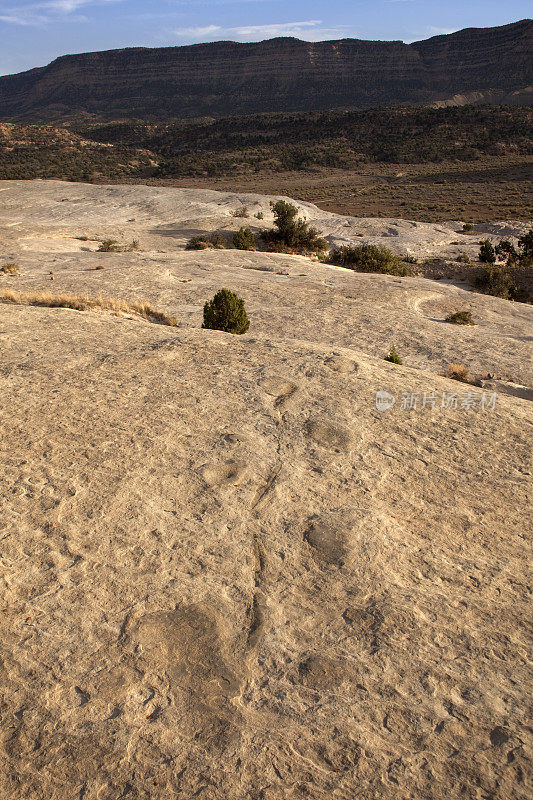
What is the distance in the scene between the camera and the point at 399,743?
284cm

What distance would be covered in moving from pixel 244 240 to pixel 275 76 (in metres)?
119

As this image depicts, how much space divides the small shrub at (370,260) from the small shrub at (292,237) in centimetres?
138

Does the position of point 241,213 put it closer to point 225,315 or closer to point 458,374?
point 225,315

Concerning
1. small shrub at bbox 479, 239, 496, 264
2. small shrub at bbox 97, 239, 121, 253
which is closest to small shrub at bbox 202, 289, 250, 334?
small shrub at bbox 97, 239, 121, 253

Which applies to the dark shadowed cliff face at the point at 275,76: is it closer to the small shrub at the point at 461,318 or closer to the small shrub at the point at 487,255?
the small shrub at the point at 487,255

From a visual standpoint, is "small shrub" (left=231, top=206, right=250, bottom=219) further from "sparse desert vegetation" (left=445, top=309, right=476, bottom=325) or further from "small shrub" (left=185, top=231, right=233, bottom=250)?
"sparse desert vegetation" (left=445, top=309, right=476, bottom=325)

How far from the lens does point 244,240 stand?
21.8 metres

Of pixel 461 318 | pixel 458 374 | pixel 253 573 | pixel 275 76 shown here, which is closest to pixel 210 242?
pixel 461 318

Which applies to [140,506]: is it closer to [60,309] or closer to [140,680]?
[140,680]

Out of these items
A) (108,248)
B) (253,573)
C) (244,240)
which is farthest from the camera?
(244,240)

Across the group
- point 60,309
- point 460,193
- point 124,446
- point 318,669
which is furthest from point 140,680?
point 460,193

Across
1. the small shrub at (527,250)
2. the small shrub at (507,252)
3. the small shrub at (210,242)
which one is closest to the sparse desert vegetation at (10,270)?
the small shrub at (210,242)

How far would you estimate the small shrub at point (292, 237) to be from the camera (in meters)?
23.0

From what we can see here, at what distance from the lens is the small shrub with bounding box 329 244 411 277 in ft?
65.3
